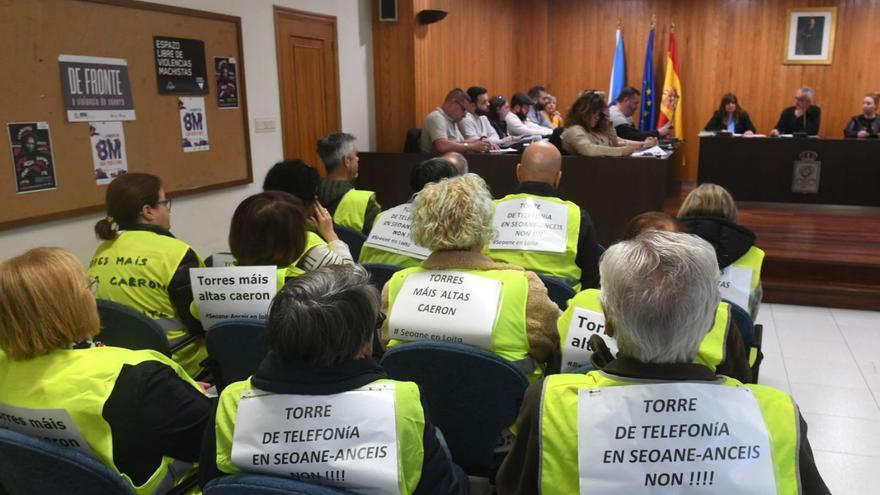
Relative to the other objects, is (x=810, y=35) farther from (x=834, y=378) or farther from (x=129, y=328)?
(x=129, y=328)

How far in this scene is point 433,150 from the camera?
6.05 meters

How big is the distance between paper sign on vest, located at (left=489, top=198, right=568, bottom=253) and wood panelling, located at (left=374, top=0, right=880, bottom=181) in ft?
15.0

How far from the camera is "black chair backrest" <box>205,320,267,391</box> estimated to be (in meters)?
2.07

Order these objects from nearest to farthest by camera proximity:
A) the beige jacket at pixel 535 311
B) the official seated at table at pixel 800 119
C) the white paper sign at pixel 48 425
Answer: the white paper sign at pixel 48 425 < the beige jacket at pixel 535 311 < the official seated at table at pixel 800 119

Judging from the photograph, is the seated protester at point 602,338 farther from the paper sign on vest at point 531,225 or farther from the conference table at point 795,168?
the conference table at point 795,168

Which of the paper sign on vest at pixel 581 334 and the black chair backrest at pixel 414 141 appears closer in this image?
the paper sign on vest at pixel 581 334

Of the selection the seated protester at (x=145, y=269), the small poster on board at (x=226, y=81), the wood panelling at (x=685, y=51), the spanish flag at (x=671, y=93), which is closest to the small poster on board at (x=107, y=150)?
the small poster on board at (x=226, y=81)

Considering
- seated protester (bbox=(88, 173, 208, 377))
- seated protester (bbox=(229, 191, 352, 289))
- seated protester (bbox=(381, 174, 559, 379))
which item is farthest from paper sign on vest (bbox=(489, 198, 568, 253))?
seated protester (bbox=(88, 173, 208, 377))

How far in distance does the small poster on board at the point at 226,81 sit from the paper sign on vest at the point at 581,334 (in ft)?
11.8

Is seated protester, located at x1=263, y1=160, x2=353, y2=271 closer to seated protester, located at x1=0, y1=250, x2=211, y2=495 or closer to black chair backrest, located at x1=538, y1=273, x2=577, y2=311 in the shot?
black chair backrest, located at x1=538, y1=273, x2=577, y2=311

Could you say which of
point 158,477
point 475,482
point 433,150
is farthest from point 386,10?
point 158,477

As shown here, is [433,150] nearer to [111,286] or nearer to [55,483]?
[111,286]

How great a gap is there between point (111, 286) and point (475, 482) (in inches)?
58.7

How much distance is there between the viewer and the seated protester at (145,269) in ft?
8.04
